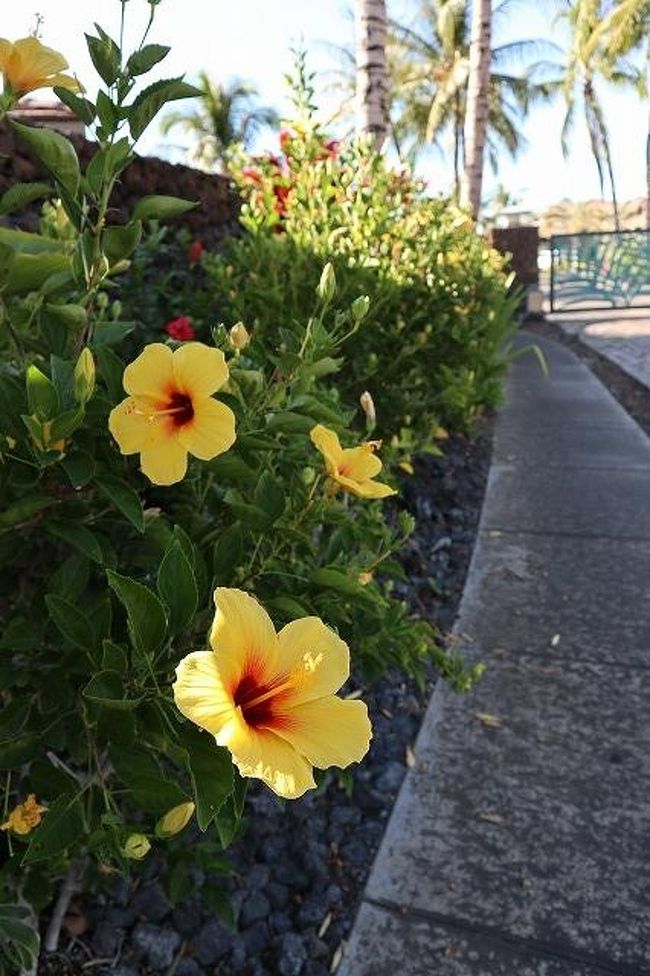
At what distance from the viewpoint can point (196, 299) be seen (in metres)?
3.77

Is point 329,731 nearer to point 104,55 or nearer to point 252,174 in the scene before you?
point 104,55

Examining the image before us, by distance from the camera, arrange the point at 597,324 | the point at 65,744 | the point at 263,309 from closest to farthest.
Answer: the point at 65,744 → the point at 263,309 → the point at 597,324

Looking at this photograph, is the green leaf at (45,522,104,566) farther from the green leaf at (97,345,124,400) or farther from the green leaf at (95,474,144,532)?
the green leaf at (97,345,124,400)

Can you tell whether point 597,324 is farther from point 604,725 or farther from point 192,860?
point 192,860

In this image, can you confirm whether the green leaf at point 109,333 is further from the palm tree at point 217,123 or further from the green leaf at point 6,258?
the palm tree at point 217,123

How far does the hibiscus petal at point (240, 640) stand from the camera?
83 cm

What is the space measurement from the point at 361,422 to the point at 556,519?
98 cm

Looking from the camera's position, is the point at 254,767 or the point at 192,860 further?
the point at 192,860

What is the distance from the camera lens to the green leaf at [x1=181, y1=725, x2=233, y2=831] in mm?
889

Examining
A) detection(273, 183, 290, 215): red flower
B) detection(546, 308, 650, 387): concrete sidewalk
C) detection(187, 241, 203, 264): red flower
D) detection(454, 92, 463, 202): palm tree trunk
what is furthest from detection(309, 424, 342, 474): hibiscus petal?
detection(454, 92, 463, 202): palm tree trunk

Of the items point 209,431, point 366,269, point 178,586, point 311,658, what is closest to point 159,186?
point 366,269

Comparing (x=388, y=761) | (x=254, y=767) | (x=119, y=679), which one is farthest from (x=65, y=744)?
(x=388, y=761)

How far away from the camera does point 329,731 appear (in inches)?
35.4

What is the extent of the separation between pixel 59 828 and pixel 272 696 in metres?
0.39
